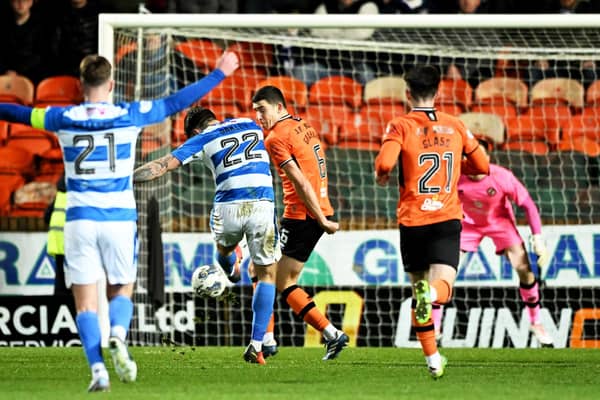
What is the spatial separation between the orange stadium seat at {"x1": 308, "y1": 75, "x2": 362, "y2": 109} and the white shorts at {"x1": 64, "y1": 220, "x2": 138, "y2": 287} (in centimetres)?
775

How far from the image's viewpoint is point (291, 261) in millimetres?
9328

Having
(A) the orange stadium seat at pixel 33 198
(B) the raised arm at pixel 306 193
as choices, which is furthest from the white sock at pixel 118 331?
(A) the orange stadium seat at pixel 33 198

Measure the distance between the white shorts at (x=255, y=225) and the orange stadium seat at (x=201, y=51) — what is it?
5452 mm

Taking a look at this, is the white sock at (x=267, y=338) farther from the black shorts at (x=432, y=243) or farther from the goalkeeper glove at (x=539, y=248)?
the goalkeeper glove at (x=539, y=248)

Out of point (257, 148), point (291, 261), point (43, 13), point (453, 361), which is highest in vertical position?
point (43, 13)

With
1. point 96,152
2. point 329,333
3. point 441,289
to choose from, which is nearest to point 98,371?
point 96,152

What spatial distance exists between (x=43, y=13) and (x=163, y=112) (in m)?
9.20

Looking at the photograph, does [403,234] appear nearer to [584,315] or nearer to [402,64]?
[584,315]

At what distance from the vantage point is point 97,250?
6.65 meters

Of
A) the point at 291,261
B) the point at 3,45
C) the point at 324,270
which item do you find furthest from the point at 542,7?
the point at 291,261

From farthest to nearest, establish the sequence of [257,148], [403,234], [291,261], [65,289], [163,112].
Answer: [65,289]
[291,261]
[257,148]
[403,234]
[163,112]

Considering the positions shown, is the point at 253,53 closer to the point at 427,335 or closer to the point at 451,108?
the point at 451,108

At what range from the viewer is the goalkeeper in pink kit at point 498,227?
1142cm

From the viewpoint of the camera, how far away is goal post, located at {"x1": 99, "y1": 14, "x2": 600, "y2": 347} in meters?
12.1
